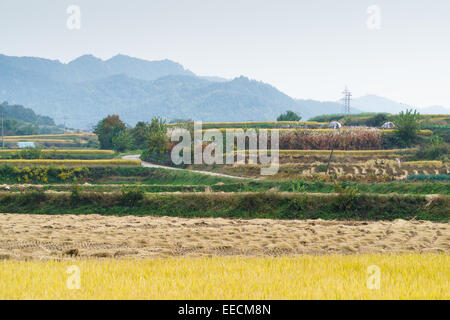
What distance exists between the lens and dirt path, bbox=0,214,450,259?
481 inches

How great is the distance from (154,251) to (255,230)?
17.1 ft

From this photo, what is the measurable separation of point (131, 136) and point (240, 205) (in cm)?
3710

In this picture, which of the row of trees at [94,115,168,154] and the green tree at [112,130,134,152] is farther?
the green tree at [112,130,134,152]

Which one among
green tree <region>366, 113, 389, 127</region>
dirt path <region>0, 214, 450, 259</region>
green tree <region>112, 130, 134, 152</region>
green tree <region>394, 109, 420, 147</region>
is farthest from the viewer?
green tree <region>366, 113, 389, 127</region>

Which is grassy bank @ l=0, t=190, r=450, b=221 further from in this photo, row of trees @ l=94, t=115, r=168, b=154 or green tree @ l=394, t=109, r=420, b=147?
green tree @ l=394, t=109, r=420, b=147

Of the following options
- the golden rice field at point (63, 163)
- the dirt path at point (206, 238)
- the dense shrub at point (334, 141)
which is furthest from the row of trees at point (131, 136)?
the dirt path at point (206, 238)

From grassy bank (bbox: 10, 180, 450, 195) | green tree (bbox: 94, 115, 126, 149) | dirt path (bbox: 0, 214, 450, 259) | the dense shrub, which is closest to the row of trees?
green tree (bbox: 94, 115, 126, 149)

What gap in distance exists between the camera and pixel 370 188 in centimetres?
2592

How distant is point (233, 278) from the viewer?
843 centimetres

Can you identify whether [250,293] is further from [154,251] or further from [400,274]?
[154,251]

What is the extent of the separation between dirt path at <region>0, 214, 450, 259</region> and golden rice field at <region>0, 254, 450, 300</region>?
148 centimetres

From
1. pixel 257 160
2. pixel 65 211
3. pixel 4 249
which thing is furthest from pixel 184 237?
pixel 257 160

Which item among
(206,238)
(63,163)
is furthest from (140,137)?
(206,238)

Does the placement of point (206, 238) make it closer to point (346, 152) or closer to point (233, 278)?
point (233, 278)
